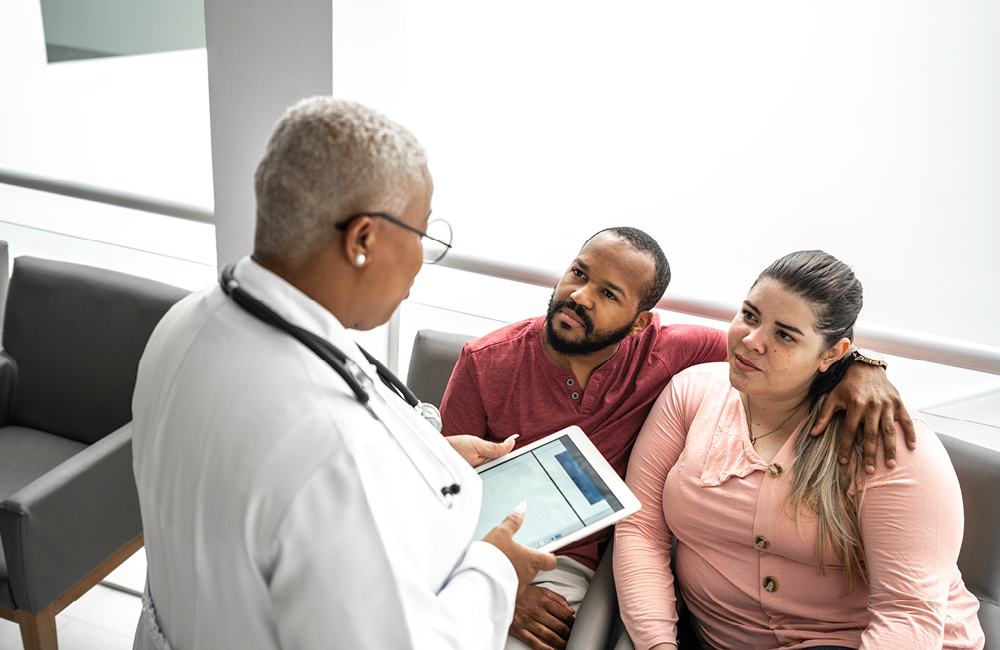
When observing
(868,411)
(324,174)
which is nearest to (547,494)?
(868,411)

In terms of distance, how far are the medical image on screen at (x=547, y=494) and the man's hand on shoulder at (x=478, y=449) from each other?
33mm

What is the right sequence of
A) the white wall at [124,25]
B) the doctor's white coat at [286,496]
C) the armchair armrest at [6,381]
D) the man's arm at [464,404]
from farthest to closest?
the white wall at [124,25], the armchair armrest at [6,381], the man's arm at [464,404], the doctor's white coat at [286,496]

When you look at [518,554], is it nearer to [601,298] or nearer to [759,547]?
[759,547]

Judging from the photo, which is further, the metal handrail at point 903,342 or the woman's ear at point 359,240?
the metal handrail at point 903,342

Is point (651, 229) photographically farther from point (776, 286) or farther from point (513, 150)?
point (776, 286)

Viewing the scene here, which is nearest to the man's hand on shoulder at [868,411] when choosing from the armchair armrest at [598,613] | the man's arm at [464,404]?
the armchair armrest at [598,613]

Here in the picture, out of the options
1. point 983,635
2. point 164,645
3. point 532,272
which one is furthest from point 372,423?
point 983,635

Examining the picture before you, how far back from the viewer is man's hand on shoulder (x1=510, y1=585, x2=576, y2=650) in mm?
1505

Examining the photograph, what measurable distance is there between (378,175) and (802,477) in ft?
3.55

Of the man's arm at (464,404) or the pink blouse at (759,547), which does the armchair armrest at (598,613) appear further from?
the man's arm at (464,404)

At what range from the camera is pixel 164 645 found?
1062 mm

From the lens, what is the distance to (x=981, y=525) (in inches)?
62.8

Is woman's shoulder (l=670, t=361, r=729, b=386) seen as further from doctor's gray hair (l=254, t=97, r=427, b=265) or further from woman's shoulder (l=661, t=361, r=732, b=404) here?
doctor's gray hair (l=254, t=97, r=427, b=265)

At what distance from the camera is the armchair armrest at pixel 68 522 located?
1.74 meters
